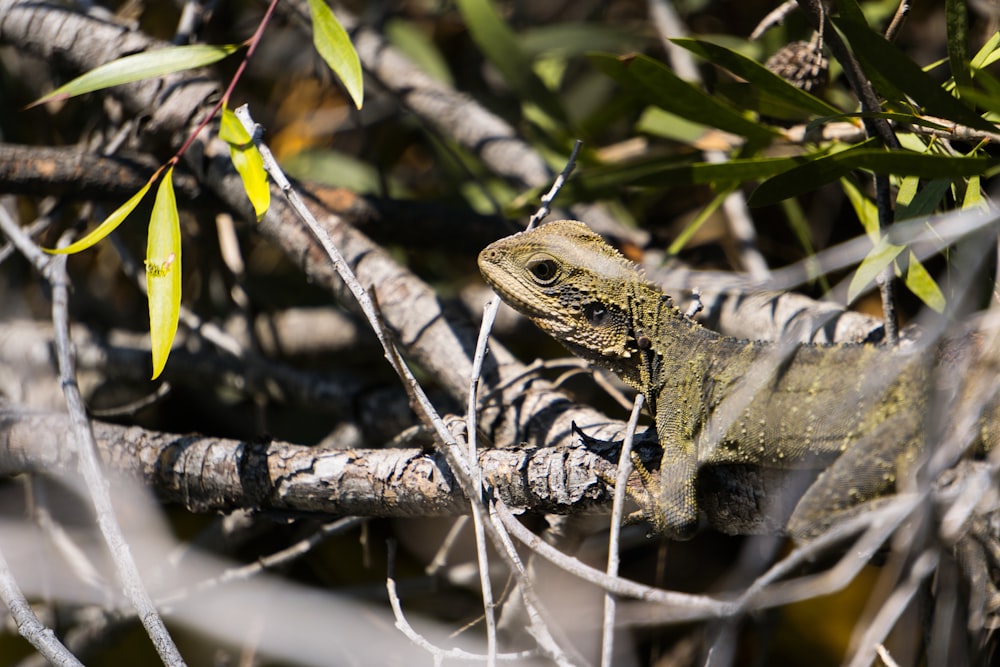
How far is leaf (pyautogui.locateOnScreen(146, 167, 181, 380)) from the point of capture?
2490 millimetres

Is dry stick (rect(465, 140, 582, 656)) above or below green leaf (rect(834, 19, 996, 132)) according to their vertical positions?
below

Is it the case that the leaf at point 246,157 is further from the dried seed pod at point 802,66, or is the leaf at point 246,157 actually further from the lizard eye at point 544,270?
the dried seed pod at point 802,66

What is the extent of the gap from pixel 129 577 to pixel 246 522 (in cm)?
118

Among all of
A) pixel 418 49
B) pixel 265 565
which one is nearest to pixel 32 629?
pixel 265 565

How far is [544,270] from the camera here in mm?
2865

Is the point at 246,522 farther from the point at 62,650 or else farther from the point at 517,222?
the point at 517,222

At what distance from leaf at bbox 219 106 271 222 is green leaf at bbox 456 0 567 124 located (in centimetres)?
194

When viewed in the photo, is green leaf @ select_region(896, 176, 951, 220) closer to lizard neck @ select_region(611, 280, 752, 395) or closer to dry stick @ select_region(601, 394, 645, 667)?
lizard neck @ select_region(611, 280, 752, 395)

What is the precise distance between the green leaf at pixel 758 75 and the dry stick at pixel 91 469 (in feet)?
7.46

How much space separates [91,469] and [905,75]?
8.84ft

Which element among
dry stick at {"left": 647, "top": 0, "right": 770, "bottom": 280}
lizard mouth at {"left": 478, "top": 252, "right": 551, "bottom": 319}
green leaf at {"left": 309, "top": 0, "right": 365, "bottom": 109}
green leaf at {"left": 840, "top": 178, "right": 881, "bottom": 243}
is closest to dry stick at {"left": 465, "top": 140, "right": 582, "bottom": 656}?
lizard mouth at {"left": 478, "top": 252, "right": 551, "bottom": 319}

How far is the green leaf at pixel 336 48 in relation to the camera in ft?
8.98

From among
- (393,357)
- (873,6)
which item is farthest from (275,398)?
(873,6)

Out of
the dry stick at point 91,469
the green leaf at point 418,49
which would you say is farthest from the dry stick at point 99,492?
the green leaf at point 418,49
